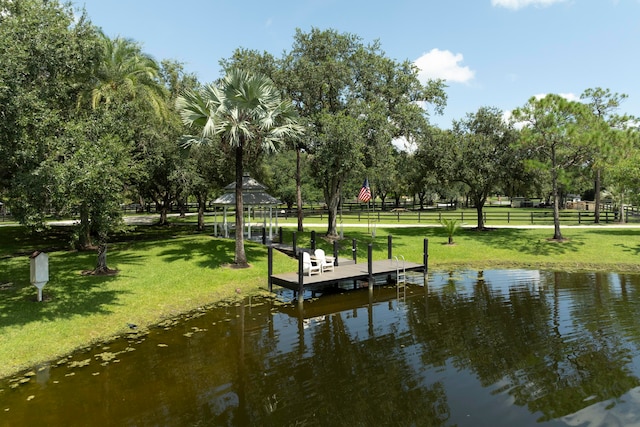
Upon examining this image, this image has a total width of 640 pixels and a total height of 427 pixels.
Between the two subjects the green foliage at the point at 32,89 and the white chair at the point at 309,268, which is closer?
the green foliage at the point at 32,89

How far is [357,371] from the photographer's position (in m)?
8.59

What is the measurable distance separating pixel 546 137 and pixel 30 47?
2545 cm

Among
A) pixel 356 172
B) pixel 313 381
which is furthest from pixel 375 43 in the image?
pixel 313 381

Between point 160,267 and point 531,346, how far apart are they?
46.7 ft

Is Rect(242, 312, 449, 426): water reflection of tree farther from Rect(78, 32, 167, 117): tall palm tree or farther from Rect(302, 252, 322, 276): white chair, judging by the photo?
Rect(78, 32, 167, 117): tall palm tree

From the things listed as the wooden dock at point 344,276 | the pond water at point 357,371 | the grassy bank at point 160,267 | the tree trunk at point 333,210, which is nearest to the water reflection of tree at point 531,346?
the pond water at point 357,371

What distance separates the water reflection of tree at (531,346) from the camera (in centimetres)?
772

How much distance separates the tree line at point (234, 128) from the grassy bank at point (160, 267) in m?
2.08

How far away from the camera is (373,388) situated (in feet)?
25.6

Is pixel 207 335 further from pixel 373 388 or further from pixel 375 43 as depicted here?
pixel 375 43

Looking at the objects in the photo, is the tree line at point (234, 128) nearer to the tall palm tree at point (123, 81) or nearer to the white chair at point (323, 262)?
the tall palm tree at point (123, 81)

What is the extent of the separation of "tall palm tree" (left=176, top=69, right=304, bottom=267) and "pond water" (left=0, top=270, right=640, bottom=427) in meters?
6.90

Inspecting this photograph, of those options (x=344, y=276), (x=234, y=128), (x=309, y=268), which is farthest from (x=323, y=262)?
(x=234, y=128)

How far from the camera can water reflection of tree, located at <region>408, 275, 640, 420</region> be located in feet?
25.3
